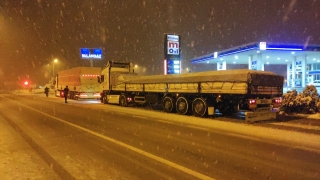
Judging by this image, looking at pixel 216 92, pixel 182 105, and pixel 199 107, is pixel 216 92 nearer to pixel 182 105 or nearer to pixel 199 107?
pixel 199 107

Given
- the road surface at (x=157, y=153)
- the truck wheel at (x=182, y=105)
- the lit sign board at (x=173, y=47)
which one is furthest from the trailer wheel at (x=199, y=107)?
the lit sign board at (x=173, y=47)

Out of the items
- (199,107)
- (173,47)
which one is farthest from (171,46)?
(199,107)

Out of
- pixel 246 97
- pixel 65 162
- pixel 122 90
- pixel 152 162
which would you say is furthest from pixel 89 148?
pixel 122 90

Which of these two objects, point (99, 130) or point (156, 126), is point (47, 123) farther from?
point (156, 126)

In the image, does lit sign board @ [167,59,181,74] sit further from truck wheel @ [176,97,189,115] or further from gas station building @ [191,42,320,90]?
truck wheel @ [176,97,189,115]

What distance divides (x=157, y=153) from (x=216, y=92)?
7913 mm

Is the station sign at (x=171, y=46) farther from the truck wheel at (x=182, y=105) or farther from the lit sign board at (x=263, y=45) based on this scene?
the truck wheel at (x=182, y=105)

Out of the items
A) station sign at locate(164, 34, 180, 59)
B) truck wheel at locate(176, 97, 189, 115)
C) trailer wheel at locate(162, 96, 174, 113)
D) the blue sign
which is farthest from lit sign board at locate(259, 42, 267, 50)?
the blue sign

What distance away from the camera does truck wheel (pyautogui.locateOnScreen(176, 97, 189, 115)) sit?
16.5 m

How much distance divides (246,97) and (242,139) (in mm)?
4727

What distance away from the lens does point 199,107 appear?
1555 centimetres

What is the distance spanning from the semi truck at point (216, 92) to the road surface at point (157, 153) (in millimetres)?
2706

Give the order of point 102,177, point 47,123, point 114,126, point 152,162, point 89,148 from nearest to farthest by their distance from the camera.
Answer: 1. point 102,177
2. point 152,162
3. point 89,148
4. point 114,126
5. point 47,123

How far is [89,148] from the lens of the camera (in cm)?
784
